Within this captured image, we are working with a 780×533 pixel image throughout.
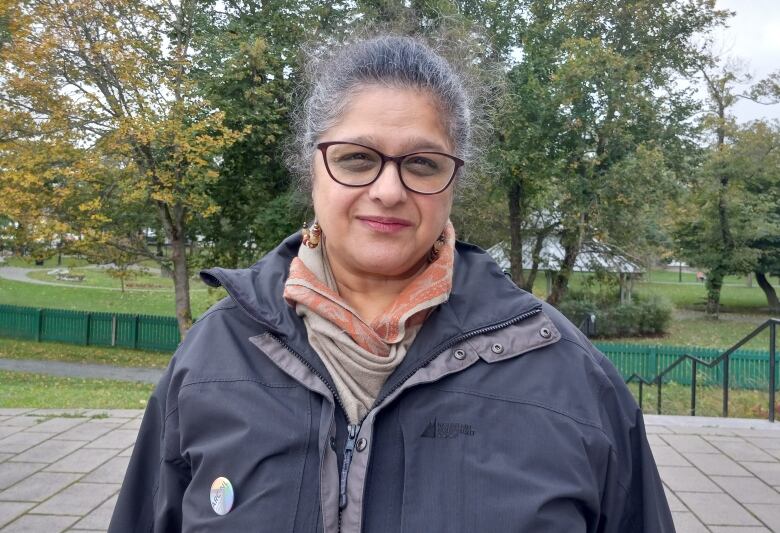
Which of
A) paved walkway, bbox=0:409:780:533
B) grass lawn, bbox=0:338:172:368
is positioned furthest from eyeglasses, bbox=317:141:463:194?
grass lawn, bbox=0:338:172:368

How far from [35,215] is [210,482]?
1184 cm

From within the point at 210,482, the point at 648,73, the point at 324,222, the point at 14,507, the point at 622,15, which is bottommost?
the point at 14,507

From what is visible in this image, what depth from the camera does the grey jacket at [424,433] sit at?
1.28m

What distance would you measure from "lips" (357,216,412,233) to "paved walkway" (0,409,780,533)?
10.7 feet

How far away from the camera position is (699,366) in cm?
1310

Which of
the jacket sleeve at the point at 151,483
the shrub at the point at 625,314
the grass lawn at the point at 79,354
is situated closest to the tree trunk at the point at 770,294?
the shrub at the point at 625,314

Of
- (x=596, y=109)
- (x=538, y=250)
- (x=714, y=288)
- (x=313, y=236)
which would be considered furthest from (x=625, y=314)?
(x=313, y=236)

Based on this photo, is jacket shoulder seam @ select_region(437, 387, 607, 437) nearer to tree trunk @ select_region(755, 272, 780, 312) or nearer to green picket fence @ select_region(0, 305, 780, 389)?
green picket fence @ select_region(0, 305, 780, 389)

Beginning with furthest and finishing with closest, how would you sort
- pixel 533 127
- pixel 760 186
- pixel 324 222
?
pixel 760 186 → pixel 533 127 → pixel 324 222

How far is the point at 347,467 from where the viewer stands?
1316mm

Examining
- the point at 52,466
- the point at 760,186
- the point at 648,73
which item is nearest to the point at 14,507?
the point at 52,466

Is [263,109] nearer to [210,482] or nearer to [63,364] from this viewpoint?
[63,364]

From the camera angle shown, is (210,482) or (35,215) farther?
(35,215)

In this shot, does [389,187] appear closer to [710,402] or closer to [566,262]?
[710,402]
